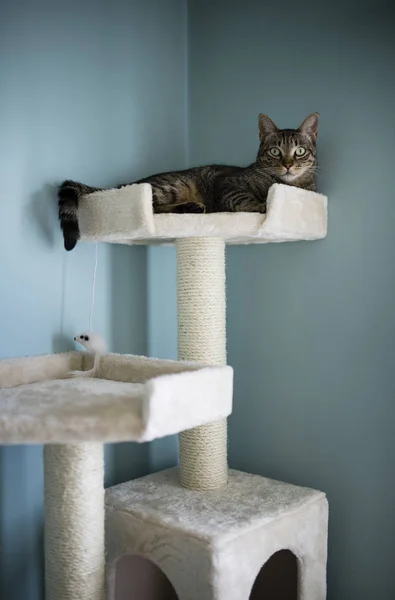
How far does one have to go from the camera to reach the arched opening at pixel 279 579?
1806mm

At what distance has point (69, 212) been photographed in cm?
161

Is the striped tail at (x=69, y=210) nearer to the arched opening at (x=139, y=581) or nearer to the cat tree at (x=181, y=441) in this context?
the cat tree at (x=181, y=441)

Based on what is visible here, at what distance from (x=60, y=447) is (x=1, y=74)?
98 centimetres

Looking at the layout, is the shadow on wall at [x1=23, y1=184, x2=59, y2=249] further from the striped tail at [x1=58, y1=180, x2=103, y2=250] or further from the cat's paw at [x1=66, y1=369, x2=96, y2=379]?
the cat's paw at [x1=66, y1=369, x2=96, y2=379]

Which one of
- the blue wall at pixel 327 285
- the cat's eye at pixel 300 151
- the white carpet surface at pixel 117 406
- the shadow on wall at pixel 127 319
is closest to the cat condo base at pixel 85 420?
the white carpet surface at pixel 117 406

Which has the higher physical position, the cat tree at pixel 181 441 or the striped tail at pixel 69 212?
the striped tail at pixel 69 212

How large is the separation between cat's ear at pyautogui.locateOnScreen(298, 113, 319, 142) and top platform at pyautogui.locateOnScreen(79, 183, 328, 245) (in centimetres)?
19

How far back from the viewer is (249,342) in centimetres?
200

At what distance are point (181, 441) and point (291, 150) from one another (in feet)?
2.96

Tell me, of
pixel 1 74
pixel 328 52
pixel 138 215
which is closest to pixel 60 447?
pixel 138 215

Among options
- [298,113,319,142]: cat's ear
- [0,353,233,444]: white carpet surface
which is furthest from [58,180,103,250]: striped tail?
[298,113,319,142]: cat's ear

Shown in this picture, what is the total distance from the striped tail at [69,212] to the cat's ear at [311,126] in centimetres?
66

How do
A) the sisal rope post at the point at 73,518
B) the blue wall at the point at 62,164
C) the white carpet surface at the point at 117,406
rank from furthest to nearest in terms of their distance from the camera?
the blue wall at the point at 62,164 → the sisal rope post at the point at 73,518 → the white carpet surface at the point at 117,406

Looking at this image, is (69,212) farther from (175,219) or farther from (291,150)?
(291,150)
